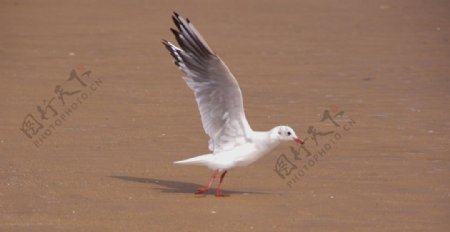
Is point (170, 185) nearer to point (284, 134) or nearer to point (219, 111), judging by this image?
point (219, 111)

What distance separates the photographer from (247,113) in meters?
13.2

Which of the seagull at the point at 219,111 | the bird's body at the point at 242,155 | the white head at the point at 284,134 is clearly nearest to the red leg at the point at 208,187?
the seagull at the point at 219,111

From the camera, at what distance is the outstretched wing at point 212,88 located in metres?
9.27

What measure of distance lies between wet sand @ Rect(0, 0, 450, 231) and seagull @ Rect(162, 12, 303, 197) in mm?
314

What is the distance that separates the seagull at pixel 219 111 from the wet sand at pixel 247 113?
12.4 inches

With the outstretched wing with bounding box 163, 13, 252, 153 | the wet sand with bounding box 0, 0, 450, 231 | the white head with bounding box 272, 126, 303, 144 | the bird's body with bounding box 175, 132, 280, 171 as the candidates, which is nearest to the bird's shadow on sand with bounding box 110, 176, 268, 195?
the wet sand with bounding box 0, 0, 450, 231

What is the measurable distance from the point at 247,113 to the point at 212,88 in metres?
3.78

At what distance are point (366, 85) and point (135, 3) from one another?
9.05 meters

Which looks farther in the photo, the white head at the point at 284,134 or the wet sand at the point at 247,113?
the white head at the point at 284,134

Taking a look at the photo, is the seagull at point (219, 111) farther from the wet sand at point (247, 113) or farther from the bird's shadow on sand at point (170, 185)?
the wet sand at point (247, 113)

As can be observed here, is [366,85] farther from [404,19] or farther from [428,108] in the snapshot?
[404,19]

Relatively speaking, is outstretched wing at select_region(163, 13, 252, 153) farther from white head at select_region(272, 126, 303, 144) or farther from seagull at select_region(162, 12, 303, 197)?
white head at select_region(272, 126, 303, 144)

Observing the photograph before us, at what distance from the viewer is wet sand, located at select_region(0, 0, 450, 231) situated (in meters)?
8.76

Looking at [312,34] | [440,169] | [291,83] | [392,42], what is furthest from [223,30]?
[440,169]
